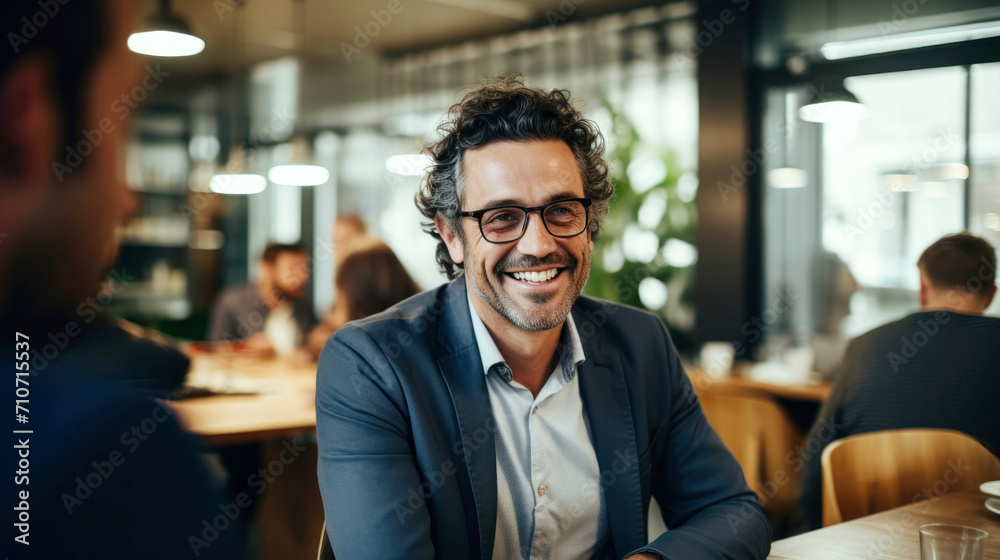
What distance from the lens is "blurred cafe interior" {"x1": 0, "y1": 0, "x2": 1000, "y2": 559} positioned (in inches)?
26.4

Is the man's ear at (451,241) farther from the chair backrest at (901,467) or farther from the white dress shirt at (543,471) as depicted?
the chair backrest at (901,467)

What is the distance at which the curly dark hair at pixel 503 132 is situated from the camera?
1496 millimetres

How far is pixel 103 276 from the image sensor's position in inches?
25.1

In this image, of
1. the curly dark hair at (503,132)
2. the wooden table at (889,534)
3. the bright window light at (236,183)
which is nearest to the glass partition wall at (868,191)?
the wooden table at (889,534)

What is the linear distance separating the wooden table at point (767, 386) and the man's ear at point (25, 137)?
3158 mm

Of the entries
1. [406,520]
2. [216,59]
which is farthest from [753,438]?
[216,59]

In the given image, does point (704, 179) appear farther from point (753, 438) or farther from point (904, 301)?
point (753, 438)

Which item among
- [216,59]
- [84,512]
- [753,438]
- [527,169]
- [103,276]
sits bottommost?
[753,438]

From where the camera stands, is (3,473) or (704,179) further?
(704,179)

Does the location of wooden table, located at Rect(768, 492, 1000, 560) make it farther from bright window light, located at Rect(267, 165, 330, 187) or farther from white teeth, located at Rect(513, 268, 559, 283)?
bright window light, located at Rect(267, 165, 330, 187)

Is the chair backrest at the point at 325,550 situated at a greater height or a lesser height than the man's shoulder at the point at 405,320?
lesser

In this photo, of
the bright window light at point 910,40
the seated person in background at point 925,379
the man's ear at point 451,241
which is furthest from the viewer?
the bright window light at point 910,40

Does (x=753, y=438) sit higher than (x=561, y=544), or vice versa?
(x=561, y=544)

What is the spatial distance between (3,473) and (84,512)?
9cm
